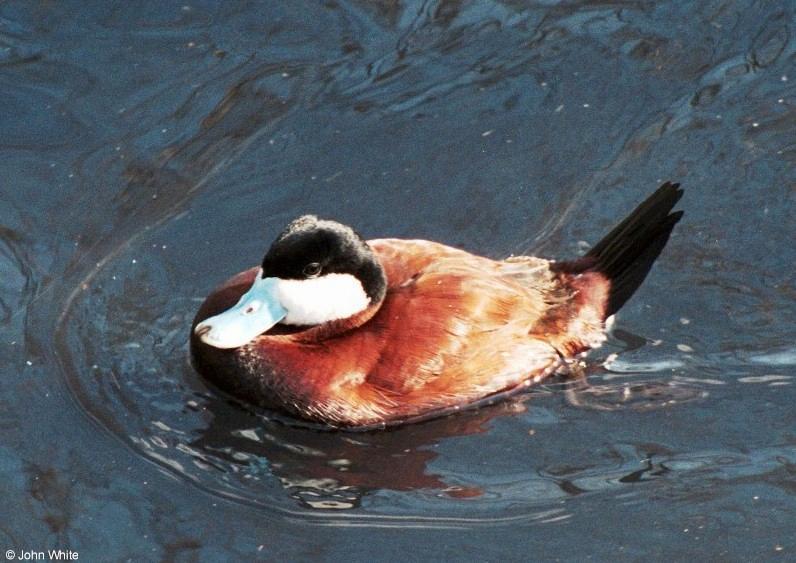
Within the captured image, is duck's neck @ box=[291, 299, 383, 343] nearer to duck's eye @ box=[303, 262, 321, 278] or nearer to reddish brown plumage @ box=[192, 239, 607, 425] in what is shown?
reddish brown plumage @ box=[192, 239, 607, 425]

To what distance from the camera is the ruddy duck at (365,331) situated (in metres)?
5.68

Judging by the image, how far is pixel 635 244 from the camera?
6270 millimetres

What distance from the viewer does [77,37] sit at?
7.90 metres

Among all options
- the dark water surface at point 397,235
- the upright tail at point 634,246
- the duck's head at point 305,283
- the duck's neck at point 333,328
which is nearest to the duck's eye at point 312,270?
the duck's head at point 305,283

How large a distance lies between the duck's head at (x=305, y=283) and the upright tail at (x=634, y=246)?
3.61 feet

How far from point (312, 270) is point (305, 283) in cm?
6

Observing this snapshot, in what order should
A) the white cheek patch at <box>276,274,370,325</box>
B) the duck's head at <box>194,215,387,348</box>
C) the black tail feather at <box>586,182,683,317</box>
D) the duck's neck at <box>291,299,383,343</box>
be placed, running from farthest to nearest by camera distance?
the black tail feather at <box>586,182,683,317</box>, the duck's neck at <box>291,299,383,343</box>, the white cheek patch at <box>276,274,370,325</box>, the duck's head at <box>194,215,387,348</box>

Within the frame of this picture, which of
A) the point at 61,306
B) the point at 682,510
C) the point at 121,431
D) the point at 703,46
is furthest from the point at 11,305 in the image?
the point at 703,46

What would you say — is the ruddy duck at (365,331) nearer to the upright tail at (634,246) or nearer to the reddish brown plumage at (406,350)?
the reddish brown plumage at (406,350)

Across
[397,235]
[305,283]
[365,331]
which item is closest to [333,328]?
[365,331]

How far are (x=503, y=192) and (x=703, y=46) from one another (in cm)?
162

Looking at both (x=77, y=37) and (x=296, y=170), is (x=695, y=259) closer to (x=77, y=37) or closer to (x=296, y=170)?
(x=296, y=170)

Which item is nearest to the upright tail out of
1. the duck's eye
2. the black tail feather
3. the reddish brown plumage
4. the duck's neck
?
the black tail feather

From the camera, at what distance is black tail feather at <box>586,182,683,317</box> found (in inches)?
246
